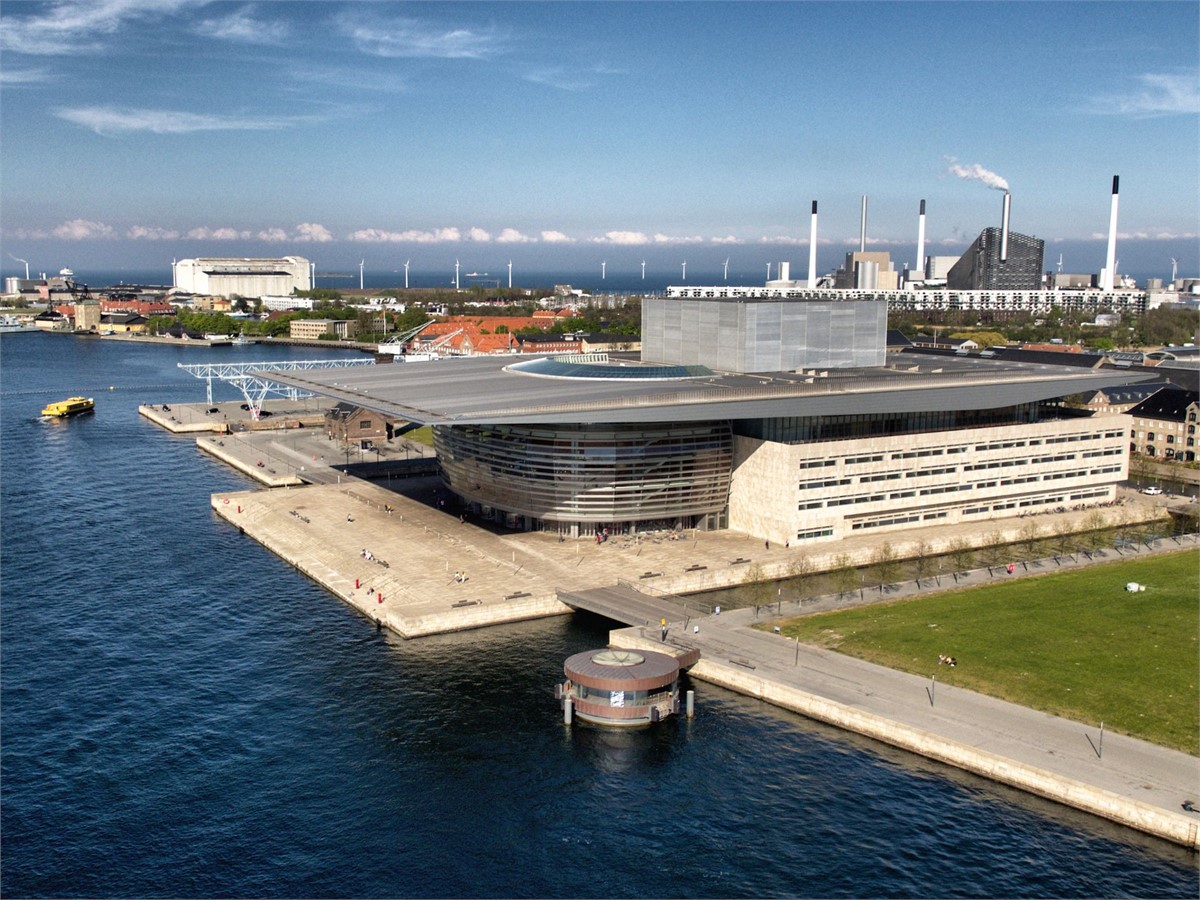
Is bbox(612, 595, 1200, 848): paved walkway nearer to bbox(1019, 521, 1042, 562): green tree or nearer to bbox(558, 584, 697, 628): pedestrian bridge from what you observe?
bbox(558, 584, 697, 628): pedestrian bridge

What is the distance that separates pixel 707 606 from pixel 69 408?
117m

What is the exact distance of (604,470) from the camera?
7819 centimetres

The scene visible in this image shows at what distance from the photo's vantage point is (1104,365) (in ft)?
494

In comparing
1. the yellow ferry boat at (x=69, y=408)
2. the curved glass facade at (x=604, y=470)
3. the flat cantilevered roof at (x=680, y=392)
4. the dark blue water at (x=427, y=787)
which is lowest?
the dark blue water at (x=427, y=787)

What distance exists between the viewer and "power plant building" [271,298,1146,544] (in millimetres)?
A: 78500

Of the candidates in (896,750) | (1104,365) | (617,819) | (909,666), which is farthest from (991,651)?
(1104,365)

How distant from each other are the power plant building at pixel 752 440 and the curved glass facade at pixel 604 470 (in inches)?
4.6

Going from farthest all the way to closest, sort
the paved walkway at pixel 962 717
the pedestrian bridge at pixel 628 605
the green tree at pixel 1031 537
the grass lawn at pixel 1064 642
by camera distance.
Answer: the green tree at pixel 1031 537
the pedestrian bridge at pixel 628 605
the grass lawn at pixel 1064 642
the paved walkway at pixel 962 717

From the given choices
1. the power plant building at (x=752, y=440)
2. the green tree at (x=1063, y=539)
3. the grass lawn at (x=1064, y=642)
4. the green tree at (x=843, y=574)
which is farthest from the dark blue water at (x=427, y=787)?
the green tree at (x=1063, y=539)

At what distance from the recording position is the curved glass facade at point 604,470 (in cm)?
7762

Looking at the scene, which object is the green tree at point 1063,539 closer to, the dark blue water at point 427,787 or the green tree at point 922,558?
the green tree at point 922,558

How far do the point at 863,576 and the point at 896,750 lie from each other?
88.8 ft

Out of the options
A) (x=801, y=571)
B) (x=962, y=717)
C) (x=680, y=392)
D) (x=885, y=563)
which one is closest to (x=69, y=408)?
(x=680, y=392)

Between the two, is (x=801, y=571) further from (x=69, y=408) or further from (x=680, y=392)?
(x=69, y=408)
